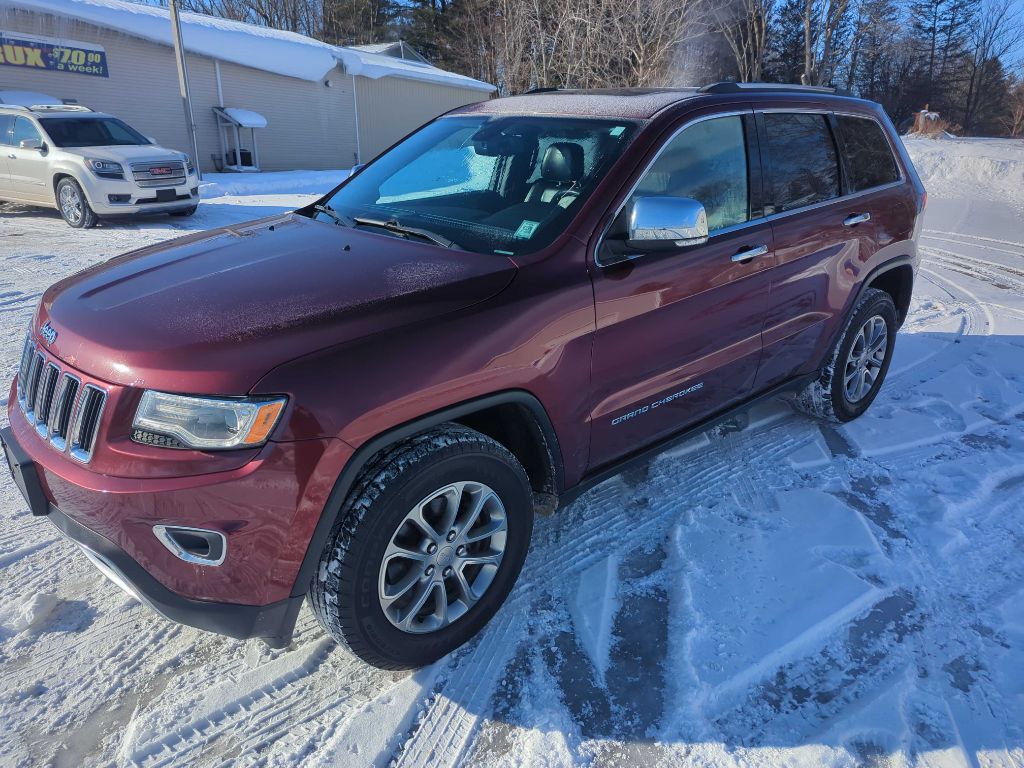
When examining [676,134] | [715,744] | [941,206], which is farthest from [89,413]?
[941,206]

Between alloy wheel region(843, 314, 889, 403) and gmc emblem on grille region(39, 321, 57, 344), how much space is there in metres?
3.88

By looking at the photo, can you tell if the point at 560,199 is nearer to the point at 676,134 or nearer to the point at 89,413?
the point at 676,134

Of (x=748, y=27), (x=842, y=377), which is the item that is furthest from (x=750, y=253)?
(x=748, y=27)

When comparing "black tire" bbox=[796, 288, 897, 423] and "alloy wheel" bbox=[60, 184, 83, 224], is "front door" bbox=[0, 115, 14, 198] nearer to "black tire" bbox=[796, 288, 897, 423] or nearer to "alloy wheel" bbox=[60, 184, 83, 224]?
"alloy wheel" bbox=[60, 184, 83, 224]

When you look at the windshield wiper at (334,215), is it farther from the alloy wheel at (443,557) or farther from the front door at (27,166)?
the front door at (27,166)

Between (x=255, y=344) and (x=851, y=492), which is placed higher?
(x=255, y=344)

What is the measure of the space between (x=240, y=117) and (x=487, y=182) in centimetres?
2035

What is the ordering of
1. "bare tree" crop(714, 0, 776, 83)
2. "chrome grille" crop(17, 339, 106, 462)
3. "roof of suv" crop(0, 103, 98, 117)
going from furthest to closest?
"bare tree" crop(714, 0, 776, 83), "roof of suv" crop(0, 103, 98, 117), "chrome grille" crop(17, 339, 106, 462)

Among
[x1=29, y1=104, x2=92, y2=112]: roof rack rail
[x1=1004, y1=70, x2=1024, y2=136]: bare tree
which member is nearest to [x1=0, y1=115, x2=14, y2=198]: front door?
[x1=29, y1=104, x2=92, y2=112]: roof rack rail

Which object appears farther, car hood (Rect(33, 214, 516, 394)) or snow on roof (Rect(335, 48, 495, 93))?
snow on roof (Rect(335, 48, 495, 93))

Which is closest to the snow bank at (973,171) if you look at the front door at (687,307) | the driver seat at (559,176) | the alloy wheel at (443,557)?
the front door at (687,307)

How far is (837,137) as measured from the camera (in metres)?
3.90

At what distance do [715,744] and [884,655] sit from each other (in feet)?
2.55

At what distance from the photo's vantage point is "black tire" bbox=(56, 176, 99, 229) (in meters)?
10.3
